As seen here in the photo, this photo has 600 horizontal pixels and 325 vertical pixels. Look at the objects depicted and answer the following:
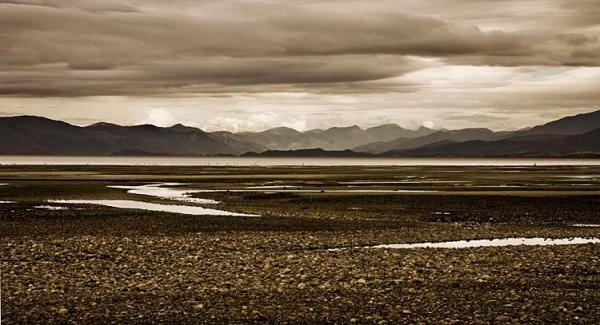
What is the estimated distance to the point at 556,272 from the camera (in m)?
22.1

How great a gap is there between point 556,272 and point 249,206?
31238 mm

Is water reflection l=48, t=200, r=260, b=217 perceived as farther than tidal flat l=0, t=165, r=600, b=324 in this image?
Yes

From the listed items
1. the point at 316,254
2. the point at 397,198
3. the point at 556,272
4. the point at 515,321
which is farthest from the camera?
the point at 397,198

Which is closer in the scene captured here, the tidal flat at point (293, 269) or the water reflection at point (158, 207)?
the tidal flat at point (293, 269)

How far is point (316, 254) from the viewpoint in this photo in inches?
1029

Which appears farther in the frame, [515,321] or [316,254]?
[316,254]

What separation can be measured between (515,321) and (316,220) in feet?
82.5

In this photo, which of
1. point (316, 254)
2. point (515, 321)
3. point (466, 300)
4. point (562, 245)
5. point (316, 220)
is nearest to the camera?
point (515, 321)

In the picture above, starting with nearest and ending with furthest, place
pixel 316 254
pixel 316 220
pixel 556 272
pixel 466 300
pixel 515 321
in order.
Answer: pixel 515 321 < pixel 466 300 < pixel 556 272 < pixel 316 254 < pixel 316 220

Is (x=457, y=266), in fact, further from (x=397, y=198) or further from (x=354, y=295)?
(x=397, y=198)

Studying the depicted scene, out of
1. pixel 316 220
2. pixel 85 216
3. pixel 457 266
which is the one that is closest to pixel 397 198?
pixel 316 220

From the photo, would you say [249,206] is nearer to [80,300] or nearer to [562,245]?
[562,245]

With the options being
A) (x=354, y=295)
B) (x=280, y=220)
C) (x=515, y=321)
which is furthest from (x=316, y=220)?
(x=515, y=321)

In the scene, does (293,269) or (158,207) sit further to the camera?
(158,207)
